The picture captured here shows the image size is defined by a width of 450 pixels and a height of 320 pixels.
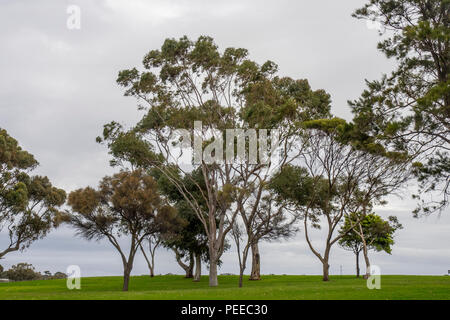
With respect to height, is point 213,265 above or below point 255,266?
above

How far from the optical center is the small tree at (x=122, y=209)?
39.0 m

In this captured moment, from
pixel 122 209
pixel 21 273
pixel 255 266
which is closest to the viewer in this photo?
pixel 122 209

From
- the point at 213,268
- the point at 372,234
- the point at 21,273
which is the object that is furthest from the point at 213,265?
the point at 21,273

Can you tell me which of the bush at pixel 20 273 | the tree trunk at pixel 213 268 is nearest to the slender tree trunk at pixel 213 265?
the tree trunk at pixel 213 268

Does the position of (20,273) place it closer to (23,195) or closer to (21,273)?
(21,273)

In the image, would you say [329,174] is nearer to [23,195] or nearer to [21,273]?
[23,195]

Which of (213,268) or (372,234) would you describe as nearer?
(213,268)

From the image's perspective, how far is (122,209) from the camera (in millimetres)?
39531

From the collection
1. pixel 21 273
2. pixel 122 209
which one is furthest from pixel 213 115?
pixel 21 273

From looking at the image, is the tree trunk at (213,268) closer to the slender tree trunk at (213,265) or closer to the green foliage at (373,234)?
the slender tree trunk at (213,265)

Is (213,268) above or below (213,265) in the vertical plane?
below

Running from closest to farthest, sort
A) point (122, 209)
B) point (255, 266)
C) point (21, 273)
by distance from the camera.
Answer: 1. point (122, 209)
2. point (255, 266)
3. point (21, 273)
